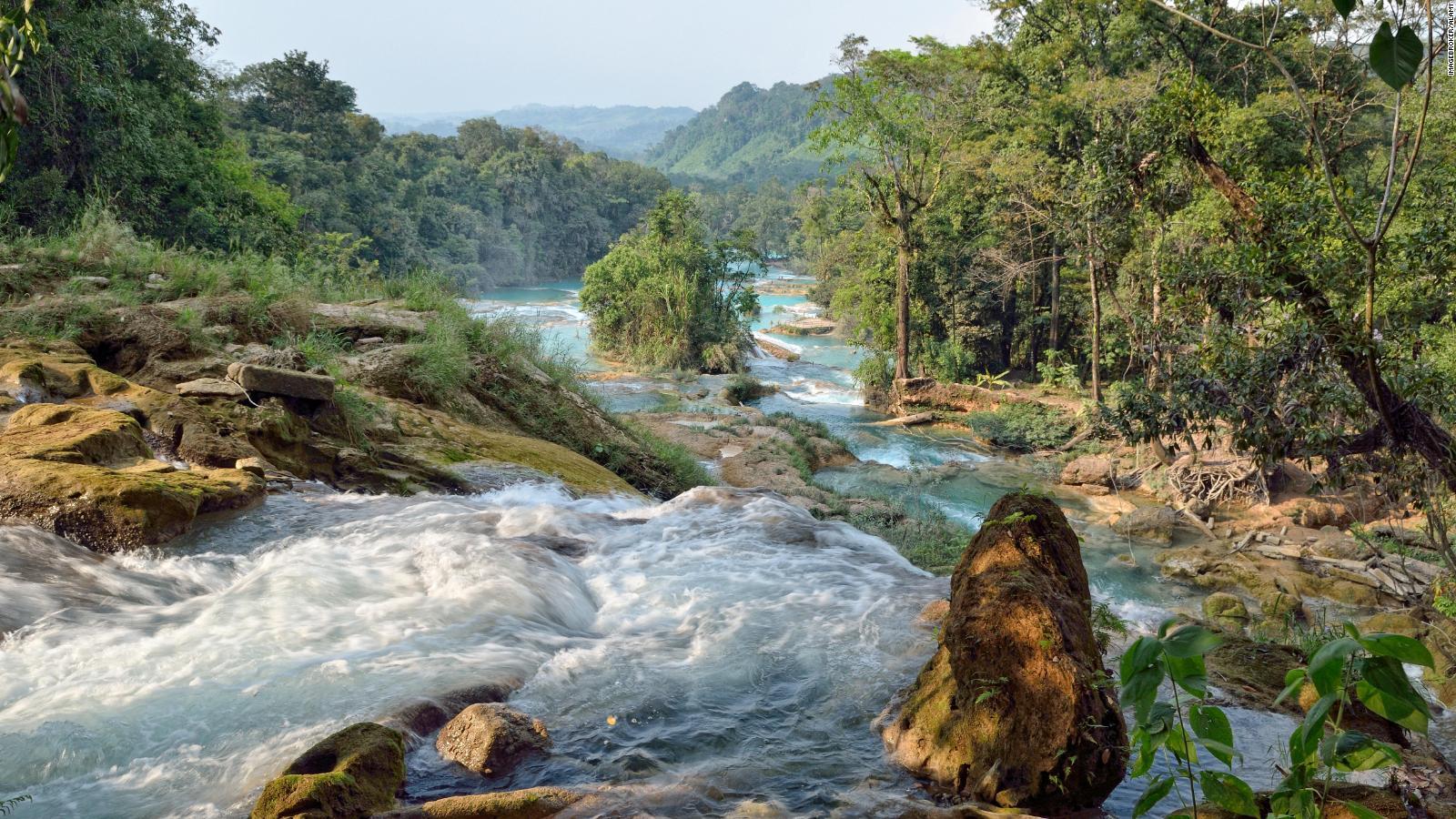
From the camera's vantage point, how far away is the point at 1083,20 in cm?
2366

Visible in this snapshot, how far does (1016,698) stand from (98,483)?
201 inches

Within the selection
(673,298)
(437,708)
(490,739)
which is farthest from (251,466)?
(673,298)

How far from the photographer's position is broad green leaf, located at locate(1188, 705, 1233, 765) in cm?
167

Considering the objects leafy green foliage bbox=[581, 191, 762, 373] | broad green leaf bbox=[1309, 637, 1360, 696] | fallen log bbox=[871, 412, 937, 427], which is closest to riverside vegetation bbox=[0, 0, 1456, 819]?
broad green leaf bbox=[1309, 637, 1360, 696]

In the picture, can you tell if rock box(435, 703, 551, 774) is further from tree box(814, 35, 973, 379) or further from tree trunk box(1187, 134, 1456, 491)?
tree box(814, 35, 973, 379)

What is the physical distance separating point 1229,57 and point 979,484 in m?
14.5

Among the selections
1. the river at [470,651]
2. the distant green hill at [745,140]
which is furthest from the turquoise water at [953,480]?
the distant green hill at [745,140]

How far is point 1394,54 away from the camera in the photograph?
162cm

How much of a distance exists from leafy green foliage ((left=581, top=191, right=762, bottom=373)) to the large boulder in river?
2577 cm

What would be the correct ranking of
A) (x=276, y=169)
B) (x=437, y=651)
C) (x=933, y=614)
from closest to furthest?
(x=437, y=651)
(x=933, y=614)
(x=276, y=169)

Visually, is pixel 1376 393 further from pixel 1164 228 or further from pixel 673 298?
pixel 673 298

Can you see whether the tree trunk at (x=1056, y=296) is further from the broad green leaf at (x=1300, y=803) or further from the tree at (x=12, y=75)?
the tree at (x=12, y=75)

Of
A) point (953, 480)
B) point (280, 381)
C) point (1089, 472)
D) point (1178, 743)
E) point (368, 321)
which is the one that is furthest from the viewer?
point (953, 480)

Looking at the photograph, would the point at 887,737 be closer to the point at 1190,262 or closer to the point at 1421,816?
the point at 1421,816
